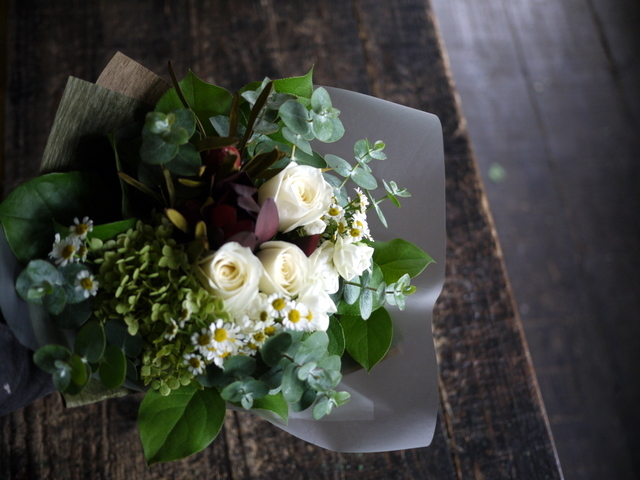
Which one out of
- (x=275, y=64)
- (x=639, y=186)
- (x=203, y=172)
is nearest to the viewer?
(x=203, y=172)

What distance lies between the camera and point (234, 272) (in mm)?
423

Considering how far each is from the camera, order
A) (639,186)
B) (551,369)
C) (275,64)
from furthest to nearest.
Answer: (639,186) → (551,369) → (275,64)

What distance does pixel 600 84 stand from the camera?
1722mm

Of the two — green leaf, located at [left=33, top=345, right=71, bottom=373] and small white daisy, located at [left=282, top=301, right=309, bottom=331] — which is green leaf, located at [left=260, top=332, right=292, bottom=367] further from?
green leaf, located at [left=33, top=345, right=71, bottom=373]

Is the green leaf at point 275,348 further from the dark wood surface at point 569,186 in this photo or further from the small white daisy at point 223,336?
the dark wood surface at point 569,186

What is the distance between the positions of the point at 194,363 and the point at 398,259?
0.83 ft

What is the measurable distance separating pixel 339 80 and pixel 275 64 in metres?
0.12

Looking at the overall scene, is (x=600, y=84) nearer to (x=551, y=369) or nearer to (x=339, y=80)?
(x=551, y=369)

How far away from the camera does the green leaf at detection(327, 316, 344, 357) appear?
544mm

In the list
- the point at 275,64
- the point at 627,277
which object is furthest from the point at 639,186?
the point at 275,64

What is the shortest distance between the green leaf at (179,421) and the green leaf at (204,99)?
0.91ft

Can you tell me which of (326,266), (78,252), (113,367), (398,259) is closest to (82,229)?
(78,252)

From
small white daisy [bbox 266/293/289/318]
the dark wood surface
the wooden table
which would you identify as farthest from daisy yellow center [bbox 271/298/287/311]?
the dark wood surface

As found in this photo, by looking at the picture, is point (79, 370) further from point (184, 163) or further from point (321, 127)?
point (321, 127)
